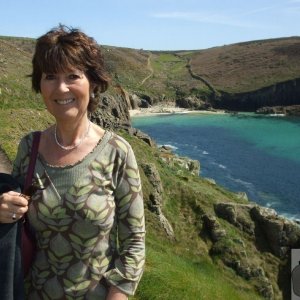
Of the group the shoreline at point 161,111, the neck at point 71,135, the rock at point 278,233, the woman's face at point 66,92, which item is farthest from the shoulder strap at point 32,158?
the shoreline at point 161,111

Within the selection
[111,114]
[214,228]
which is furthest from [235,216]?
[111,114]

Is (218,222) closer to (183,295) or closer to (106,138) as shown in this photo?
(183,295)

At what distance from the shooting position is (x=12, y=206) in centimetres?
298

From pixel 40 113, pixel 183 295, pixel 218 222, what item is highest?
pixel 40 113

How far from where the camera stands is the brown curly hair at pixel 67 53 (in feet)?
10.4

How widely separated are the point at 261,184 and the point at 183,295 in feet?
162

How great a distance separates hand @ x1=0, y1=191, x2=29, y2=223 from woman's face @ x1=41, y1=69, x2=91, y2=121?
657 millimetres

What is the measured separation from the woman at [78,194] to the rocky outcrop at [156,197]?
1638 cm

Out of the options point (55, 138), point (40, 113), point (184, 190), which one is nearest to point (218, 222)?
point (184, 190)

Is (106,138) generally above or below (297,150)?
above

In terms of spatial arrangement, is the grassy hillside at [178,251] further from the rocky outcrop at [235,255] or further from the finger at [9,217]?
the finger at [9,217]

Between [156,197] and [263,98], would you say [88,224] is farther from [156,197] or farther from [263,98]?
[263,98]

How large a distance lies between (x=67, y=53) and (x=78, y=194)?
3.22 ft

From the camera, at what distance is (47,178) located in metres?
3.23
